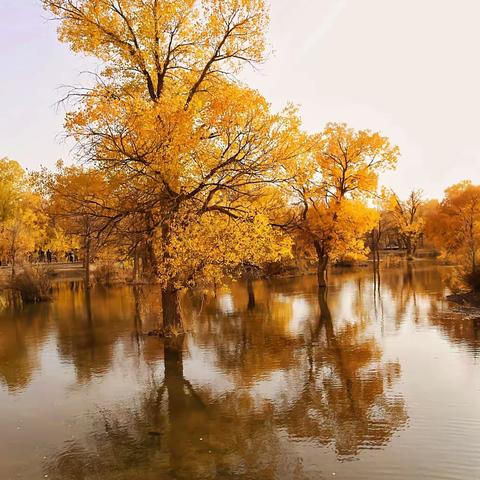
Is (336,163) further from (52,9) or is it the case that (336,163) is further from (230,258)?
(52,9)

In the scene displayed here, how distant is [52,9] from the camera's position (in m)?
16.7

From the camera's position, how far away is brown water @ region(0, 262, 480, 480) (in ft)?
28.1

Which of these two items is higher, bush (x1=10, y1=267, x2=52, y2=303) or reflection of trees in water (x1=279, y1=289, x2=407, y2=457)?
bush (x1=10, y1=267, x2=52, y2=303)

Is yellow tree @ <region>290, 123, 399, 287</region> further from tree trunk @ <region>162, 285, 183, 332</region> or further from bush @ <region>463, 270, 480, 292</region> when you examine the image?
tree trunk @ <region>162, 285, 183, 332</region>

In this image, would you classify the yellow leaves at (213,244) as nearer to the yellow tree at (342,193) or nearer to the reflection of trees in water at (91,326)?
the reflection of trees in water at (91,326)

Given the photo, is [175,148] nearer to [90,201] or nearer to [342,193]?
[90,201]

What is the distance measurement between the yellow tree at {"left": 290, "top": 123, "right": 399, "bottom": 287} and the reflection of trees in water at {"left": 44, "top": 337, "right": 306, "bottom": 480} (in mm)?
22613

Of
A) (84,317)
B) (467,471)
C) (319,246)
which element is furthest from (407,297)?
(467,471)

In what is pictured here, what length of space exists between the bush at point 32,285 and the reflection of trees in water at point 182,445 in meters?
24.3

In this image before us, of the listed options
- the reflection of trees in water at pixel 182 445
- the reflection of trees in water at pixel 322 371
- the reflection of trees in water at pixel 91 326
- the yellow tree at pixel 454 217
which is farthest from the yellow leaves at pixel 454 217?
the reflection of trees in water at pixel 182 445

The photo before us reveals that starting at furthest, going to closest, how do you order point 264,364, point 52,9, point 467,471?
point 52,9 < point 264,364 < point 467,471

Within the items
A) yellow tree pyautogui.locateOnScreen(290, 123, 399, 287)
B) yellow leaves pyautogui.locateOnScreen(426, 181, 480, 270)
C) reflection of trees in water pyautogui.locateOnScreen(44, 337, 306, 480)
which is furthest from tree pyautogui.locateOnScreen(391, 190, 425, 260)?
reflection of trees in water pyautogui.locateOnScreen(44, 337, 306, 480)

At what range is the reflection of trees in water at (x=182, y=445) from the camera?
832 cm

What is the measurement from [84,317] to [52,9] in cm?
1505
